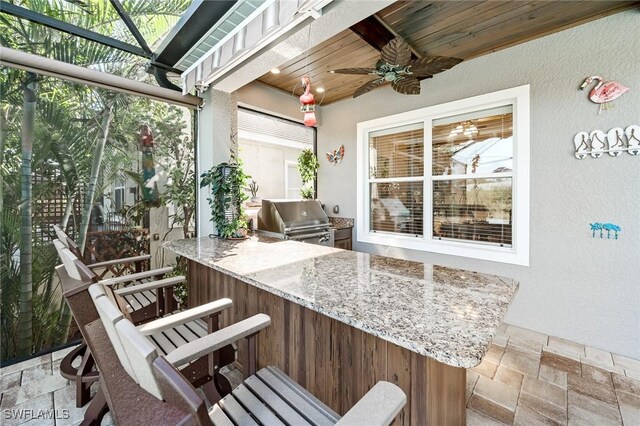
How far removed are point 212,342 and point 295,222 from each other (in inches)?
90.3

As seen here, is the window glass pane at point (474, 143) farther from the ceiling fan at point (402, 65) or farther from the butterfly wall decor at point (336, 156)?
the butterfly wall decor at point (336, 156)

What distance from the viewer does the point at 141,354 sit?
58 cm

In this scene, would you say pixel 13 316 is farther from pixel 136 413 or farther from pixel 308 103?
pixel 308 103

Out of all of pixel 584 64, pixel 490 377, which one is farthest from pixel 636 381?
pixel 584 64

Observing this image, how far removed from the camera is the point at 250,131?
13.0 ft

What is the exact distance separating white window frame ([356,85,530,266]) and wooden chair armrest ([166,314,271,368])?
2.66 meters

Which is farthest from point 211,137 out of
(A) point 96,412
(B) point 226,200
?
(A) point 96,412

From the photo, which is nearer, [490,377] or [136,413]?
[136,413]

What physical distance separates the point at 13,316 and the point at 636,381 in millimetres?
4583

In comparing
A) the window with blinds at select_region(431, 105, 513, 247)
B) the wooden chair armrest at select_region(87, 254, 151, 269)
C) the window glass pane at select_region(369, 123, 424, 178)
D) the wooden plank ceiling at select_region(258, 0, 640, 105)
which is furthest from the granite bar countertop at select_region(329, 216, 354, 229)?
the wooden chair armrest at select_region(87, 254, 151, 269)

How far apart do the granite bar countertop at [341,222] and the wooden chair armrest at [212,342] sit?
2860mm

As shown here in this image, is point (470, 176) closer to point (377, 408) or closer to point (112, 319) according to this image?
point (377, 408)

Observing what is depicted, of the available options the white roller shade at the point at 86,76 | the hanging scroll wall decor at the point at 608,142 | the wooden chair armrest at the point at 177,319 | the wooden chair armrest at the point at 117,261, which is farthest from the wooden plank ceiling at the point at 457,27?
the wooden chair armrest at the point at 117,261

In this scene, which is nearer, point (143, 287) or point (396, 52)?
point (143, 287)
